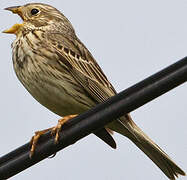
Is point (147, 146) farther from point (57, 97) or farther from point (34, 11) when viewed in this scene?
point (34, 11)

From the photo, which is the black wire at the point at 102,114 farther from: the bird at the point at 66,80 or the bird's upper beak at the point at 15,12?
the bird's upper beak at the point at 15,12

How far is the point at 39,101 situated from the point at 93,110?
7.79ft

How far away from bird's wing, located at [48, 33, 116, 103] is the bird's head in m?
0.35

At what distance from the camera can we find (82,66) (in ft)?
23.3

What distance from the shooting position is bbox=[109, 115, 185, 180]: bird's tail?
619cm

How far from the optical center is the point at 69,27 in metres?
8.09

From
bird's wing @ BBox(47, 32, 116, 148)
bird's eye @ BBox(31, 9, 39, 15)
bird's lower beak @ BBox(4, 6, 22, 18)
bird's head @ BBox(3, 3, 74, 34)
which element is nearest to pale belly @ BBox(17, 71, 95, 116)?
bird's wing @ BBox(47, 32, 116, 148)

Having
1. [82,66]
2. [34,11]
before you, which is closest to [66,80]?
[82,66]

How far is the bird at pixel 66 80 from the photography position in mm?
6473

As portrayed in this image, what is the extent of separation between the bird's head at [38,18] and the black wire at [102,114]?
8.84ft

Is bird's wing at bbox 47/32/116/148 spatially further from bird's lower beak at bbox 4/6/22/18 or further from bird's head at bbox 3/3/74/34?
bird's lower beak at bbox 4/6/22/18

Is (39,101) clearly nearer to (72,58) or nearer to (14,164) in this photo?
(72,58)

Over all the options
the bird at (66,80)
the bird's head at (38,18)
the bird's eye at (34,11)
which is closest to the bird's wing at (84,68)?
the bird at (66,80)

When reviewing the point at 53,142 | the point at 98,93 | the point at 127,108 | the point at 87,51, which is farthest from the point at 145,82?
the point at 87,51
